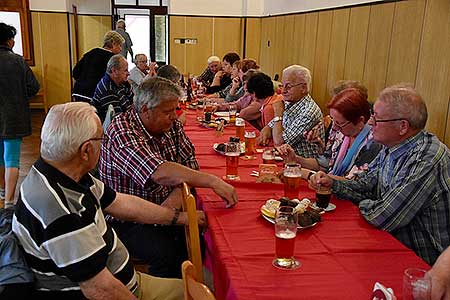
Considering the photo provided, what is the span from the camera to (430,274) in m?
1.36

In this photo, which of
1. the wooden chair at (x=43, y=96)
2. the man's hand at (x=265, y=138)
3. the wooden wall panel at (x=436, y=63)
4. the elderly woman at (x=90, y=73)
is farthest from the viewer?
the wooden chair at (x=43, y=96)

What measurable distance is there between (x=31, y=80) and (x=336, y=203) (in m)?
3.34

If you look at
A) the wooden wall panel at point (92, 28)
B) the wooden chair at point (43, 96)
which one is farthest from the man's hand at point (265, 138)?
the wooden wall panel at point (92, 28)

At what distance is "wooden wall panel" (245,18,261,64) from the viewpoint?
9953mm

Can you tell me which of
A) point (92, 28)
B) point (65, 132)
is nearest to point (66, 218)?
point (65, 132)

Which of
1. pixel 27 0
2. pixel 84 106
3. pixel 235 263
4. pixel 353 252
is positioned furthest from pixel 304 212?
pixel 27 0

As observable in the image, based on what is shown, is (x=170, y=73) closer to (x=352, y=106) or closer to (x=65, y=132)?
(x=352, y=106)

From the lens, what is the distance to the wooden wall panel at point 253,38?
995cm

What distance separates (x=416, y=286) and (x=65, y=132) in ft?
4.05

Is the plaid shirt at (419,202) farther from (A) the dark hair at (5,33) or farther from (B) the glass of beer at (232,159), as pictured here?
(A) the dark hair at (5,33)

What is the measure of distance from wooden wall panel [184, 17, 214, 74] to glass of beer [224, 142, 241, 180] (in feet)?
25.8

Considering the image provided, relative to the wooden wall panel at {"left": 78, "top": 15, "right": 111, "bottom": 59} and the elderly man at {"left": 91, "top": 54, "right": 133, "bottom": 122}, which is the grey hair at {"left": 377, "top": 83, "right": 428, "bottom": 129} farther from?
the wooden wall panel at {"left": 78, "top": 15, "right": 111, "bottom": 59}

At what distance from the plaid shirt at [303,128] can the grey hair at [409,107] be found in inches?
52.0

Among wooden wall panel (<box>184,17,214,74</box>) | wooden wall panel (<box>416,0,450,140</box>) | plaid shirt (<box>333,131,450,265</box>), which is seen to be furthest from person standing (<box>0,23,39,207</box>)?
wooden wall panel (<box>184,17,214,74</box>)
